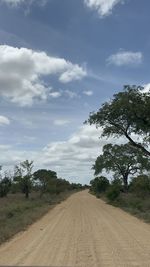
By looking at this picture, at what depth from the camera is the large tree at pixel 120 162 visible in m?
81.3

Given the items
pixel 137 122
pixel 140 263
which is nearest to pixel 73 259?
pixel 140 263

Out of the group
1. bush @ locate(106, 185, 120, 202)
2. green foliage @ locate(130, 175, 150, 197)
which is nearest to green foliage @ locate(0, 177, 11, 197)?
bush @ locate(106, 185, 120, 202)

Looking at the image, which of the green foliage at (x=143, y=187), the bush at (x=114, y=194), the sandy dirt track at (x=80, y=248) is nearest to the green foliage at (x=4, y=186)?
the bush at (x=114, y=194)

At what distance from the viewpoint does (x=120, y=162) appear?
81.8 metres

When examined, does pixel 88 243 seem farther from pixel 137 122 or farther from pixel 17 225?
pixel 137 122

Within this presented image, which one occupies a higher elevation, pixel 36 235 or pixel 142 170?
pixel 142 170

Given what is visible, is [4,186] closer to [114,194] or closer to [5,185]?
[5,185]

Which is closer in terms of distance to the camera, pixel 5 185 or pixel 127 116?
pixel 127 116

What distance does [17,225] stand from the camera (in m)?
22.9

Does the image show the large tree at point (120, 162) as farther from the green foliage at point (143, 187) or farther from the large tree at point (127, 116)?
the large tree at point (127, 116)

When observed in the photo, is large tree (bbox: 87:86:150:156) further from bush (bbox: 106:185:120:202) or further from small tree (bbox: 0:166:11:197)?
small tree (bbox: 0:166:11:197)

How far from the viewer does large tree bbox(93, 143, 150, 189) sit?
81.3 meters

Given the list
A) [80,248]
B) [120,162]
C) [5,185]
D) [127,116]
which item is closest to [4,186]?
[5,185]

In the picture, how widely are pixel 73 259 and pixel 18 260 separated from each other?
1458 millimetres
